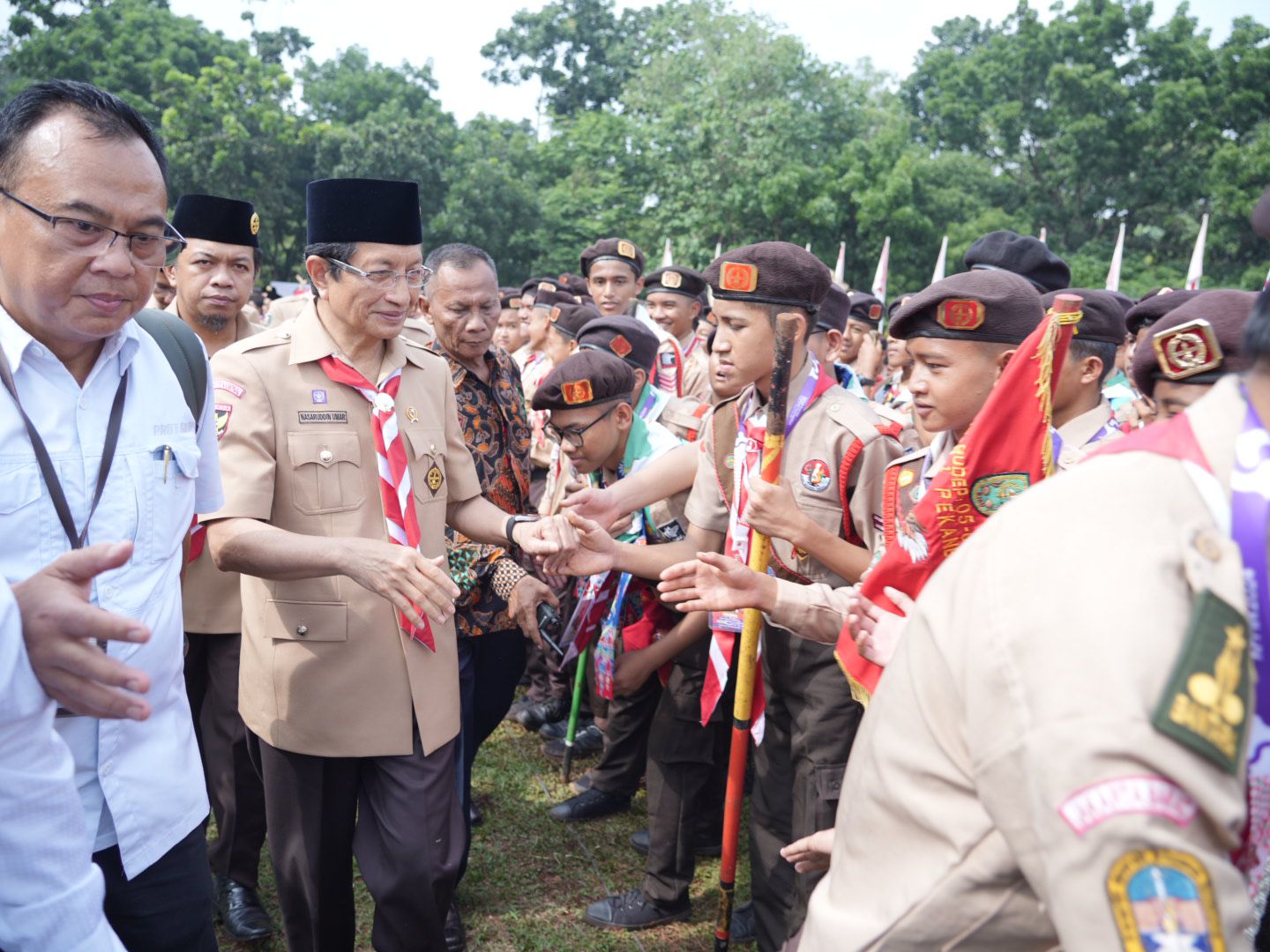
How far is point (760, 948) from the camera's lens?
3654mm

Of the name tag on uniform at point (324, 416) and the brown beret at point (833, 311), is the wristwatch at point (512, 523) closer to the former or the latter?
the name tag on uniform at point (324, 416)

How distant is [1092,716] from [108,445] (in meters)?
2.07

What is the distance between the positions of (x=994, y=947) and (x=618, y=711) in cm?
376

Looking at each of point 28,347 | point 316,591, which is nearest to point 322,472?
point 316,591

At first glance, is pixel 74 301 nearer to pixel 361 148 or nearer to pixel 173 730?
pixel 173 730

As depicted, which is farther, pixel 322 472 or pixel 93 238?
pixel 322 472

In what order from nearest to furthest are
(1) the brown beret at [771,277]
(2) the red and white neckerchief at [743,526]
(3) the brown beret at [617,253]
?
(2) the red and white neckerchief at [743,526], (1) the brown beret at [771,277], (3) the brown beret at [617,253]

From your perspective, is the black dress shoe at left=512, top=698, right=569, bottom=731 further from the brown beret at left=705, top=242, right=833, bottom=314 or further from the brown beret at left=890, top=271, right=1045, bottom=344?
the brown beret at left=890, top=271, right=1045, bottom=344

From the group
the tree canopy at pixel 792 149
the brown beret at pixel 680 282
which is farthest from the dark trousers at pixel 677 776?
the tree canopy at pixel 792 149

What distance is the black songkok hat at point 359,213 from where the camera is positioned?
3268 millimetres

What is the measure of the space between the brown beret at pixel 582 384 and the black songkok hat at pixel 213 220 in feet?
5.09

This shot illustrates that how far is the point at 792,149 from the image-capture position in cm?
3431

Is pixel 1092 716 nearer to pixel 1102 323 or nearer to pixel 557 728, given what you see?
pixel 1102 323

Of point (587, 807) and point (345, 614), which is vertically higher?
point (345, 614)
